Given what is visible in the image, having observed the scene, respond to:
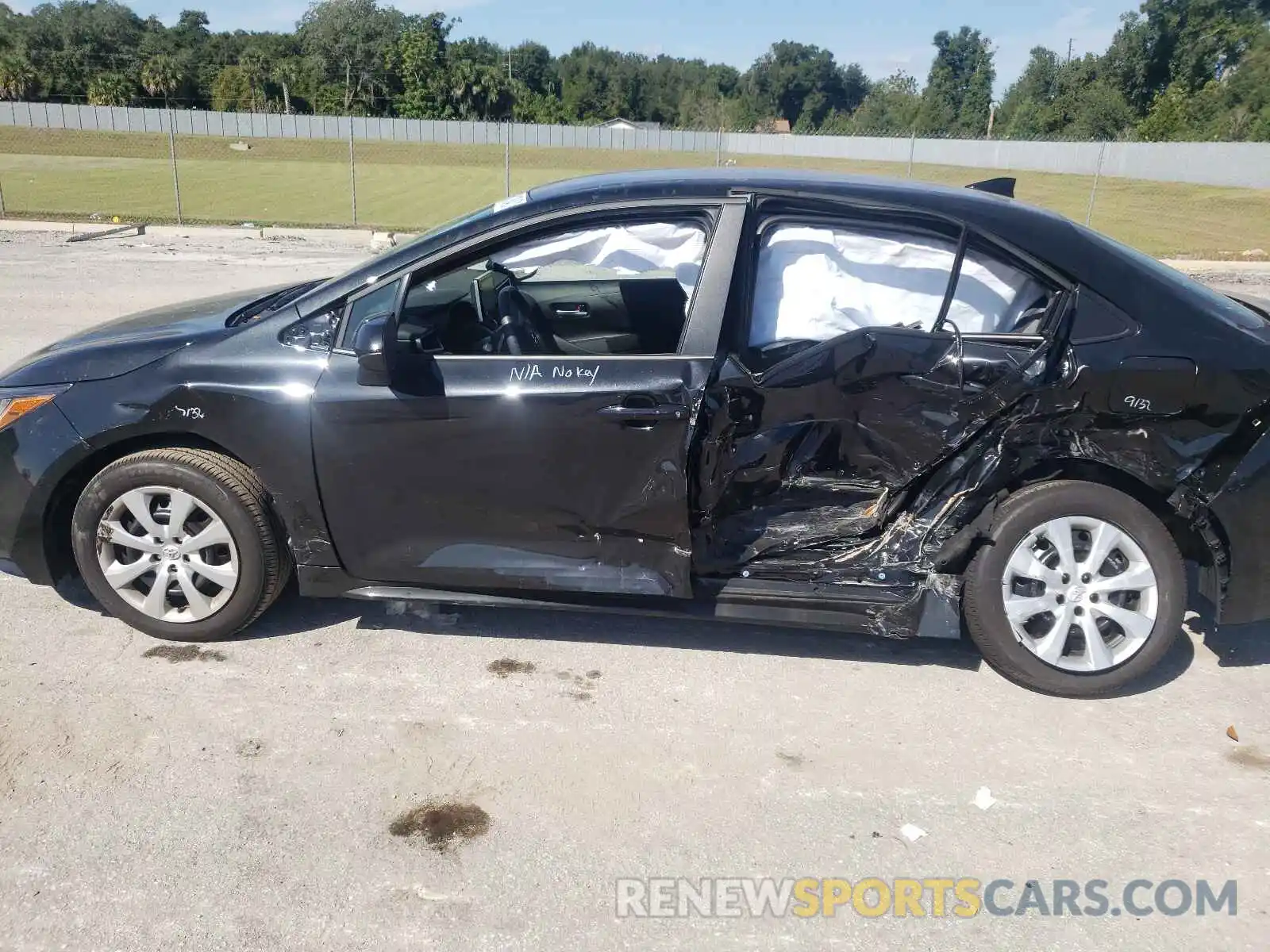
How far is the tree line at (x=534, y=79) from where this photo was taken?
5753 cm

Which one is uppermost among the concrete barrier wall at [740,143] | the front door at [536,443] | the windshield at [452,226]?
the concrete barrier wall at [740,143]

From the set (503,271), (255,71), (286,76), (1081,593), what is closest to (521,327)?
(503,271)

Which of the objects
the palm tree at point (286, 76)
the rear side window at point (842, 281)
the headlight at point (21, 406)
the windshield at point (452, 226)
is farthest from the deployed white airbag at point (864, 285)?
the palm tree at point (286, 76)

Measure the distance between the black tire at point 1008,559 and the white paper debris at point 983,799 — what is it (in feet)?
2.11

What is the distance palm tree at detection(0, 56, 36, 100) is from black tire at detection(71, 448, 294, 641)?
6628cm

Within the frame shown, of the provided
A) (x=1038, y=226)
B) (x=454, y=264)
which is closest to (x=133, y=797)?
(x=454, y=264)

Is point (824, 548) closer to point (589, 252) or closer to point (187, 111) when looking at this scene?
point (589, 252)

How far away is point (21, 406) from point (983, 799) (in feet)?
12.0

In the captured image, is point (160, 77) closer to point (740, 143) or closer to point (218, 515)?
point (740, 143)

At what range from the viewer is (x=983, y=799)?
121 inches

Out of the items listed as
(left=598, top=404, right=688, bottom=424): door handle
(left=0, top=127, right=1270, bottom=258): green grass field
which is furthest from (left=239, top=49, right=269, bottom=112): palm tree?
(left=598, top=404, right=688, bottom=424): door handle

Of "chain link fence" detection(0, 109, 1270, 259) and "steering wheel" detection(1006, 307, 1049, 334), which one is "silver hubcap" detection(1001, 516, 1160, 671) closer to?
"steering wheel" detection(1006, 307, 1049, 334)

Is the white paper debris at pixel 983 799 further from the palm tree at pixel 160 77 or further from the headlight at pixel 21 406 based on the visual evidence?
the palm tree at pixel 160 77

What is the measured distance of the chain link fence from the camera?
21719 millimetres
